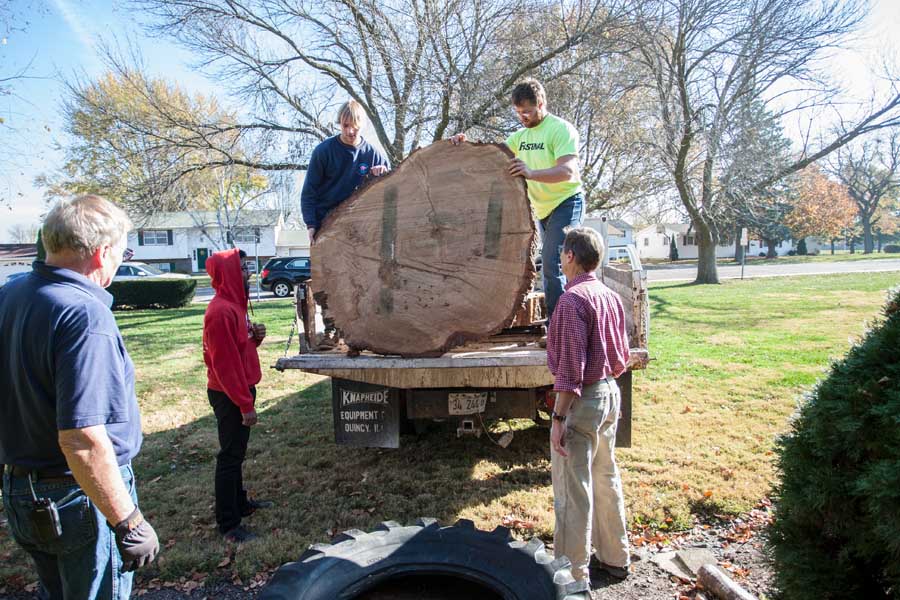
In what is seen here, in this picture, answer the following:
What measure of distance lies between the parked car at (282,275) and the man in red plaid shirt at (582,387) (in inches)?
856

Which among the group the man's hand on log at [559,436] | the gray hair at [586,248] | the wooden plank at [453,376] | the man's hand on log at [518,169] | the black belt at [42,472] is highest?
the man's hand on log at [518,169]

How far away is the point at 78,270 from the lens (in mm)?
1737

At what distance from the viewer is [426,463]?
449 centimetres

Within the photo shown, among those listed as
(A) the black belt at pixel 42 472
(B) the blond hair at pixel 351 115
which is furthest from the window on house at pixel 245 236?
(A) the black belt at pixel 42 472

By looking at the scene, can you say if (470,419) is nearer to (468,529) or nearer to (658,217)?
(468,529)

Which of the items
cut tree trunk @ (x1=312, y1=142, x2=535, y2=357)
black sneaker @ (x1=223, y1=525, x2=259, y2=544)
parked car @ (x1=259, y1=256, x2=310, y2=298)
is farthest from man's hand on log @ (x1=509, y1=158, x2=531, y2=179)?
parked car @ (x1=259, y1=256, x2=310, y2=298)

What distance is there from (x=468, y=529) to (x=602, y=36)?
12886 mm

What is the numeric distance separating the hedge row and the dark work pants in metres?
17.1

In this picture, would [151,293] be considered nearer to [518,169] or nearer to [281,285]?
[281,285]

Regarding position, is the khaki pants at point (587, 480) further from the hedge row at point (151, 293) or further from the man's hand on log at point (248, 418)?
the hedge row at point (151, 293)

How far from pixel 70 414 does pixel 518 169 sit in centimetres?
245

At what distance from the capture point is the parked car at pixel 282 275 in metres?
23.6

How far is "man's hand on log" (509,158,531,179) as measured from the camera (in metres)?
3.24

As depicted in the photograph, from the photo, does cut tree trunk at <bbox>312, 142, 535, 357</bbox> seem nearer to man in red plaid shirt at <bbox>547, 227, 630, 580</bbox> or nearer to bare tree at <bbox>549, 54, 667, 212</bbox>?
man in red plaid shirt at <bbox>547, 227, 630, 580</bbox>
